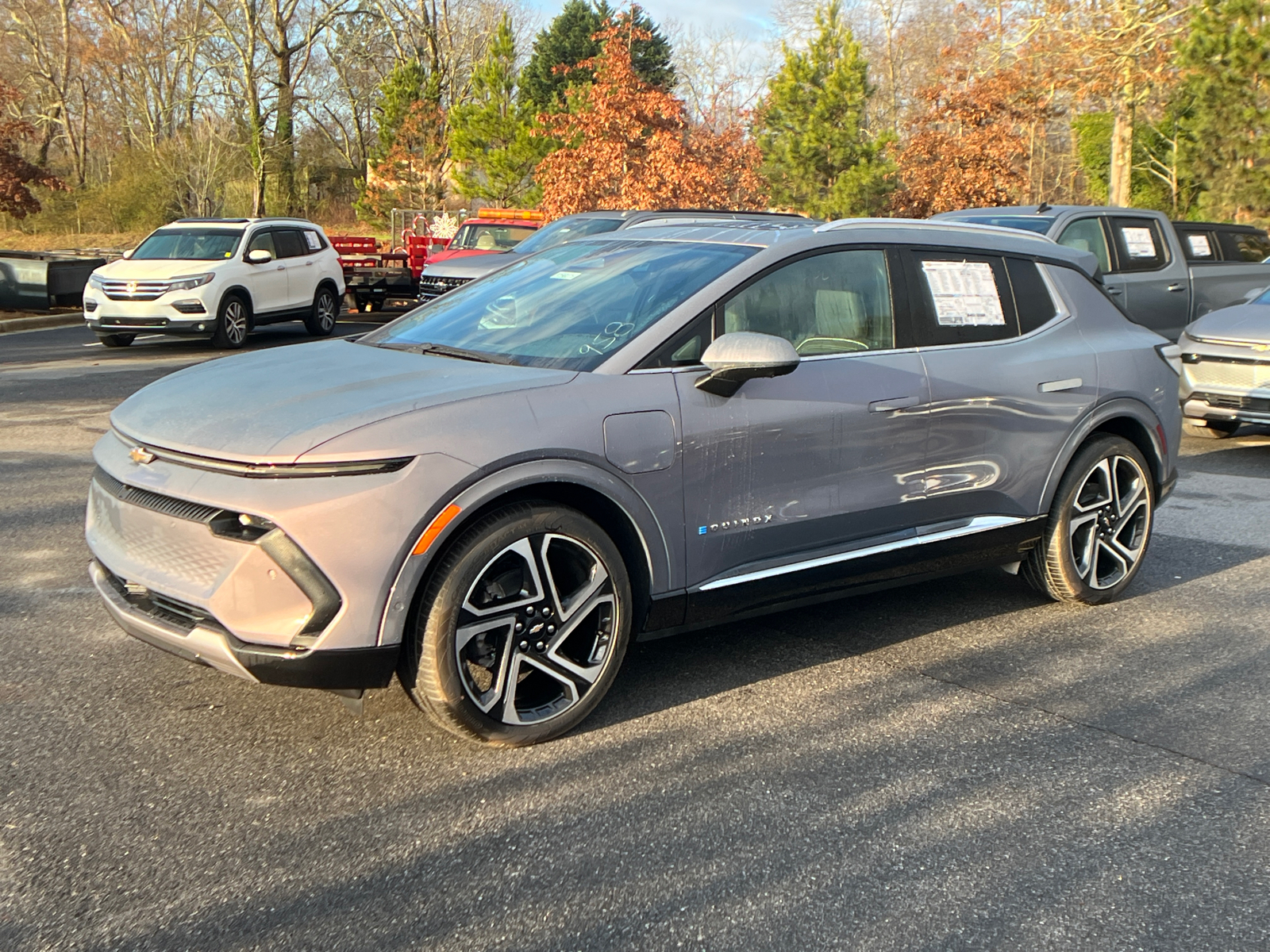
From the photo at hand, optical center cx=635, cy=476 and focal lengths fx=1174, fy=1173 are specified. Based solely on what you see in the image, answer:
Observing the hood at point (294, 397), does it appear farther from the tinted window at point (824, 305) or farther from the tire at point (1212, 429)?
the tire at point (1212, 429)

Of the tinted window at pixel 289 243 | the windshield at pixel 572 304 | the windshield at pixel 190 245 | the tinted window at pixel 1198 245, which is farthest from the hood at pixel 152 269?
the tinted window at pixel 1198 245

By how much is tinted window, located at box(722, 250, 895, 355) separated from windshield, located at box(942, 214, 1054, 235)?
682 centimetres

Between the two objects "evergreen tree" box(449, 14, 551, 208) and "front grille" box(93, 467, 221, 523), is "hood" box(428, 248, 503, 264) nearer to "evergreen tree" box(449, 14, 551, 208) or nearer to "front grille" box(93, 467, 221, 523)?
"front grille" box(93, 467, 221, 523)

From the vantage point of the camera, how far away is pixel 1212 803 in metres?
3.61

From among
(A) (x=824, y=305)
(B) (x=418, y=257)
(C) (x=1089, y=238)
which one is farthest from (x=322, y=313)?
(A) (x=824, y=305)

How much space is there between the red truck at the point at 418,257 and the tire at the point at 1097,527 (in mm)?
12982

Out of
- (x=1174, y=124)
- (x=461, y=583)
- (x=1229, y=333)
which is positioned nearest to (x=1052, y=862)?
(x=461, y=583)

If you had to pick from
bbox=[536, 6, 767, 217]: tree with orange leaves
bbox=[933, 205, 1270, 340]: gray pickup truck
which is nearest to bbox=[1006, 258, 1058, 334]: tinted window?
bbox=[933, 205, 1270, 340]: gray pickup truck

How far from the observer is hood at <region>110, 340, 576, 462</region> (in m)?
3.47

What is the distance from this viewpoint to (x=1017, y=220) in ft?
37.4

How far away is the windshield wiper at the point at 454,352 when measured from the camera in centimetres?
423

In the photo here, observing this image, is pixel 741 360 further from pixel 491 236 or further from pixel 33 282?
pixel 33 282

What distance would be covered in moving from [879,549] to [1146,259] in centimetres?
903

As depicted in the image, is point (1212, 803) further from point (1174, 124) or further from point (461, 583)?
point (1174, 124)
